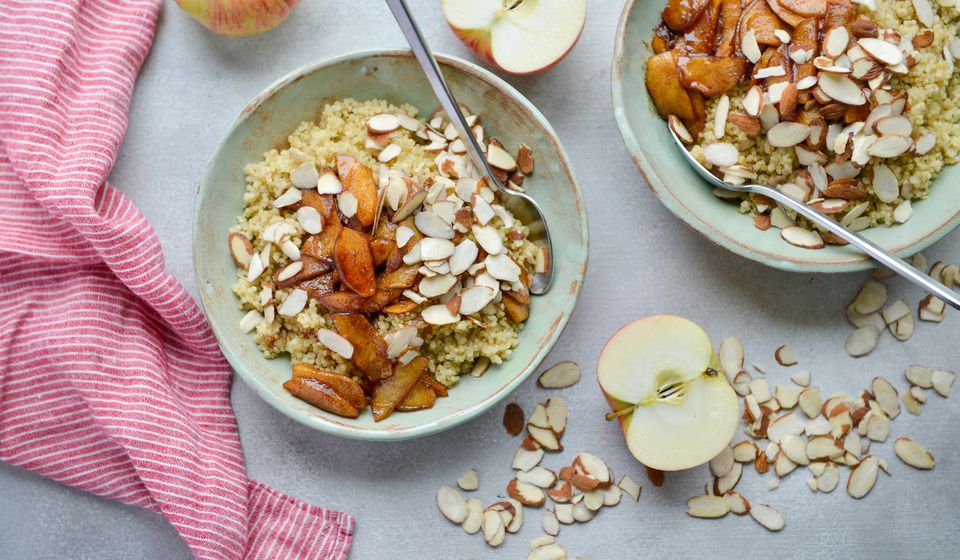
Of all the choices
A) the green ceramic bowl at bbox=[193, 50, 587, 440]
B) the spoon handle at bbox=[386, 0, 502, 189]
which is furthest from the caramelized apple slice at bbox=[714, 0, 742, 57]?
the spoon handle at bbox=[386, 0, 502, 189]

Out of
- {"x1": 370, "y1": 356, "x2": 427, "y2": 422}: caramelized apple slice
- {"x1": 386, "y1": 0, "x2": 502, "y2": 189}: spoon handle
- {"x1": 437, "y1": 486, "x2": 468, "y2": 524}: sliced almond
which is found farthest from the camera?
{"x1": 437, "y1": 486, "x2": 468, "y2": 524}: sliced almond

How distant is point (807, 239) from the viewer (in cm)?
132

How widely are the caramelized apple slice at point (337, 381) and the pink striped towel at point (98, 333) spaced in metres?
0.26

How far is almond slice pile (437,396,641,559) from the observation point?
56.1 inches

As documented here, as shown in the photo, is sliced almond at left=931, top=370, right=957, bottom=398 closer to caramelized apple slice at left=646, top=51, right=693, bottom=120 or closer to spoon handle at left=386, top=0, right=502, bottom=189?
caramelized apple slice at left=646, top=51, right=693, bottom=120

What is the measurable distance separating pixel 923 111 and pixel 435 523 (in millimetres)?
1207

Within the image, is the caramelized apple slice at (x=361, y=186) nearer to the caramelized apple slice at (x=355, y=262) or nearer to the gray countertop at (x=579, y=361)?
the caramelized apple slice at (x=355, y=262)

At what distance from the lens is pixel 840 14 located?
128 cm

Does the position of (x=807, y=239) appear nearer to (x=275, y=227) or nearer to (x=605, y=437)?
(x=605, y=437)

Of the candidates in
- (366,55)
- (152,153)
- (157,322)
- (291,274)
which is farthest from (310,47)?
(157,322)

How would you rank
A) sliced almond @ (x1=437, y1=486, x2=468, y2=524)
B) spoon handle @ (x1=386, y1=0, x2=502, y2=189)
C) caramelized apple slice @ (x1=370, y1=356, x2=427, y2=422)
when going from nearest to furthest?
1. spoon handle @ (x1=386, y1=0, x2=502, y2=189)
2. caramelized apple slice @ (x1=370, y1=356, x2=427, y2=422)
3. sliced almond @ (x1=437, y1=486, x2=468, y2=524)

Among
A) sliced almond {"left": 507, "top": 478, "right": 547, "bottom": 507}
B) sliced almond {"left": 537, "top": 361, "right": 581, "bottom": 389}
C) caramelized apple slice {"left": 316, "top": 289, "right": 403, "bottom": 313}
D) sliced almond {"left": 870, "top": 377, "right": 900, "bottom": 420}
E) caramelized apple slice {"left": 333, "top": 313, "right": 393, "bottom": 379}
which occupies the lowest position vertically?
sliced almond {"left": 507, "top": 478, "right": 547, "bottom": 507}

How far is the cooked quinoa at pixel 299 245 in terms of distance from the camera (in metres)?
1.27

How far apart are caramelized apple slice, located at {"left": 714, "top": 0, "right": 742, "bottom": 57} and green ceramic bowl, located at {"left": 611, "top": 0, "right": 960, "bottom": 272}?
12cm
